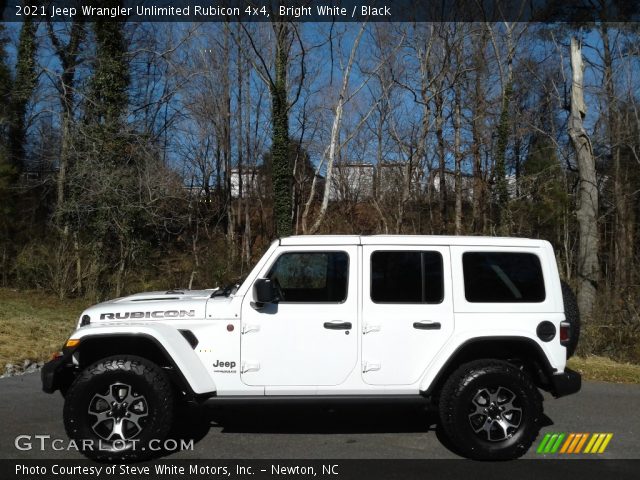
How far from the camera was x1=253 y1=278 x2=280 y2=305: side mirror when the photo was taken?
514 cm

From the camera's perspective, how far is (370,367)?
530cm

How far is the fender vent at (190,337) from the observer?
5250 mm

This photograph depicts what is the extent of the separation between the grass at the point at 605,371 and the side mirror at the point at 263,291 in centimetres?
592

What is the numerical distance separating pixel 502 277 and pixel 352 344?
148cm

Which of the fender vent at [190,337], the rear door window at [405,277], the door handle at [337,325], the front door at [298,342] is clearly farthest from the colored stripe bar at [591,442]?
the fender vent at [190,337]

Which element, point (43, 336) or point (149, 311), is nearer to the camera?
point (149, 311)

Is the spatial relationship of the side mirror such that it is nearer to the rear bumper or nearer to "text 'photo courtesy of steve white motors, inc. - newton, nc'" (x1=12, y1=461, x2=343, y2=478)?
"text 'photo courtesy of steve white motors, inc. - newton, nc'" (x1=12, y1=461, x2=343, y2=478)

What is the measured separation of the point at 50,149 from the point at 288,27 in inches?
394

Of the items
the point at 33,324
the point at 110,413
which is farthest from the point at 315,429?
the point at 33,324

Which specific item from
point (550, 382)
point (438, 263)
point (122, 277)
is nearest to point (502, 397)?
point (550, 382)

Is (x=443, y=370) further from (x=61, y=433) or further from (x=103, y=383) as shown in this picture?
(x=61, y=433)

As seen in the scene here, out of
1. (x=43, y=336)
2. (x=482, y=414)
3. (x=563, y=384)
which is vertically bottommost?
(x=43, y=336)

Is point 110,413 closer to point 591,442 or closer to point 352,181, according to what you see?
point 591,442

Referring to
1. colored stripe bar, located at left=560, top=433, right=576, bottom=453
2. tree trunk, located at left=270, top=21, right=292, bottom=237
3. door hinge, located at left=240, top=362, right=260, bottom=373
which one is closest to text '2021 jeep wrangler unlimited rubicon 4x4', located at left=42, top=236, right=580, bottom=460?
door hinge, located at left=240, top=362, right=260, bottom=373
